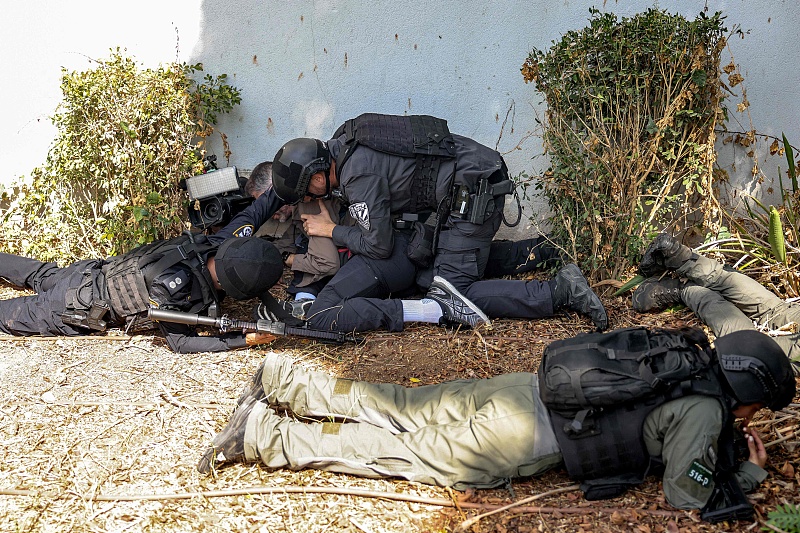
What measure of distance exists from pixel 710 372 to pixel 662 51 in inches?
93.4

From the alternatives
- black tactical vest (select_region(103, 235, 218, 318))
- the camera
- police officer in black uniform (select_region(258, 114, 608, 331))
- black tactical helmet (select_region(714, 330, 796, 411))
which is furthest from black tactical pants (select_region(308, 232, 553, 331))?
black tactical helmet (select_region(714, 330, 796, 411))

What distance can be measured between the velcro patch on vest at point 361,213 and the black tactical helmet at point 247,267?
614mm

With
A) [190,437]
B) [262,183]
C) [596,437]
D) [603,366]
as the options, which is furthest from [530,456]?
[262,183]

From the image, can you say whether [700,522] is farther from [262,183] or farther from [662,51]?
[262,183]

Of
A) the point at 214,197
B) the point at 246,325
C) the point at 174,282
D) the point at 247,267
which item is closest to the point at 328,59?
the point at 214,197

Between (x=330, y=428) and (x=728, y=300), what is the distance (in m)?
2.68

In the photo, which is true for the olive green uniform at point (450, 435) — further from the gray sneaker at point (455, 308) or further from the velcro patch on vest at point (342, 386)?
the gray sneaker at point (455, 308)

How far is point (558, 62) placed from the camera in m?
4.62

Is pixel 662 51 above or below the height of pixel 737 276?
above

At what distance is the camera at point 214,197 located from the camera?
513cm

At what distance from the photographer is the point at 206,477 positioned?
309 centimetres

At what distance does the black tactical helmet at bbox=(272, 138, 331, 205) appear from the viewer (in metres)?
4.60

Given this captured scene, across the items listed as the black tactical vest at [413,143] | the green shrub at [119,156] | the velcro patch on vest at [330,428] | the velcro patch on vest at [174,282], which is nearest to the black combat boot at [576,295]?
the black tactical vest at [413,143]

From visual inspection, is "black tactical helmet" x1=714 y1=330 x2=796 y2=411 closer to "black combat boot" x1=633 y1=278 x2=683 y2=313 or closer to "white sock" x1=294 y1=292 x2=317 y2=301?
"black combat boot" x1=633 y1=278 x2=683 y2=313
